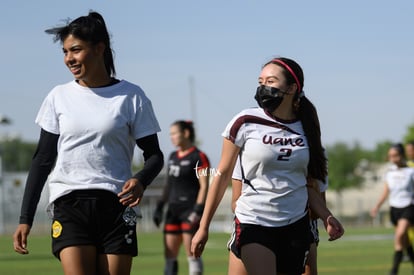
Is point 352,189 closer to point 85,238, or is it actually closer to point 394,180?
point 394,180

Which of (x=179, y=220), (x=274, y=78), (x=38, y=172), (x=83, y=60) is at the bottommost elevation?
(x=179, y=220)

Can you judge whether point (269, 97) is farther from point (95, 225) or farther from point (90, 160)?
point (95, 225)

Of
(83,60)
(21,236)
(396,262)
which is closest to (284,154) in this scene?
(83,60)

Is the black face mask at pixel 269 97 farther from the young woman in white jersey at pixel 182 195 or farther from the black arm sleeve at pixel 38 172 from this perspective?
the young woman in white jersey at pixel 182 195

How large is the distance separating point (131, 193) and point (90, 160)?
0.36 metres

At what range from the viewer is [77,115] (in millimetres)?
6367

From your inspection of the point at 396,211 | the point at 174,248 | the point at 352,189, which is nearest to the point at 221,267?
the point at 396,211

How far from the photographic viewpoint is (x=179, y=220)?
46.0ft

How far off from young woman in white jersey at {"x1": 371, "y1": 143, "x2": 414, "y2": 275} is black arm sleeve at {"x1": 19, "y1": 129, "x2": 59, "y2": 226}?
35.3 feet

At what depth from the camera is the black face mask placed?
6.99 m

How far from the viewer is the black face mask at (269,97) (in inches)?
275

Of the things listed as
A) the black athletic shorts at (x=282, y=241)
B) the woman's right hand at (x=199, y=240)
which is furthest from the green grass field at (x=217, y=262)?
the woman's right hand at (x=199, y=240)

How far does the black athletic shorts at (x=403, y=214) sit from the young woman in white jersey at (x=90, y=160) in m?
11.0

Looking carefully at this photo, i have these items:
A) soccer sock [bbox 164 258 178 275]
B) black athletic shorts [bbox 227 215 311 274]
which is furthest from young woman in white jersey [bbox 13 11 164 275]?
soccer sock [bbox 164 258 178 275]
